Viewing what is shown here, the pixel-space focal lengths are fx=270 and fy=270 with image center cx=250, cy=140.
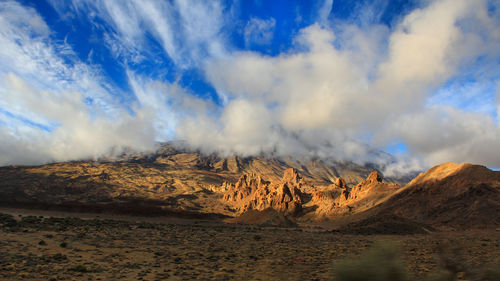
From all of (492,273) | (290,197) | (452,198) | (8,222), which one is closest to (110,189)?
(290,197)

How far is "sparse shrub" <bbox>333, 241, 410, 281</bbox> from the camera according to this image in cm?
336

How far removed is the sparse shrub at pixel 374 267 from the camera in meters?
3.36

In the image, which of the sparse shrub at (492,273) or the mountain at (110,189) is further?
the mountain at (110,189)

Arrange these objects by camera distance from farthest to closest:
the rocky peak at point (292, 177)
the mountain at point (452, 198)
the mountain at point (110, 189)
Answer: the rocky peak at point (292, 177) < the mountain at point (110, 189) < the mountain at point (452, 198)

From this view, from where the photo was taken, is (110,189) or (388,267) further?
(110,189)

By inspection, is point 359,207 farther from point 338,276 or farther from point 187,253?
point 338,276

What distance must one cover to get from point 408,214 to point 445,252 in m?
60.6

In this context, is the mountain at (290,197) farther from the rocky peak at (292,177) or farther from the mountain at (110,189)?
the rocky peak at (292,177)

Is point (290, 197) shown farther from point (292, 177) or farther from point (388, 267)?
point (388, 267)

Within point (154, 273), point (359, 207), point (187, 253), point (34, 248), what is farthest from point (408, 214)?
point (34, 248)

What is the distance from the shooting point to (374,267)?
3387 mm

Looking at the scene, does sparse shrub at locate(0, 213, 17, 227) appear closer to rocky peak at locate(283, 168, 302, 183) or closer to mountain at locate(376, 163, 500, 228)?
mountain at locate(376, 163, 500, 228)

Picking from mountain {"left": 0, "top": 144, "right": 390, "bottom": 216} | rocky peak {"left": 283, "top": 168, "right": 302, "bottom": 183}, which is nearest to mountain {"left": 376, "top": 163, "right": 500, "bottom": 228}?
mountain {"left": 0, "top": 144, "right": 390, "bottom": 216}

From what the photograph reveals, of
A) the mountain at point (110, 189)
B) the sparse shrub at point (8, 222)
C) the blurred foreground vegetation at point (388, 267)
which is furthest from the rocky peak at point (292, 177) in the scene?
the blurred foreground vegetation at point (388, 267)
